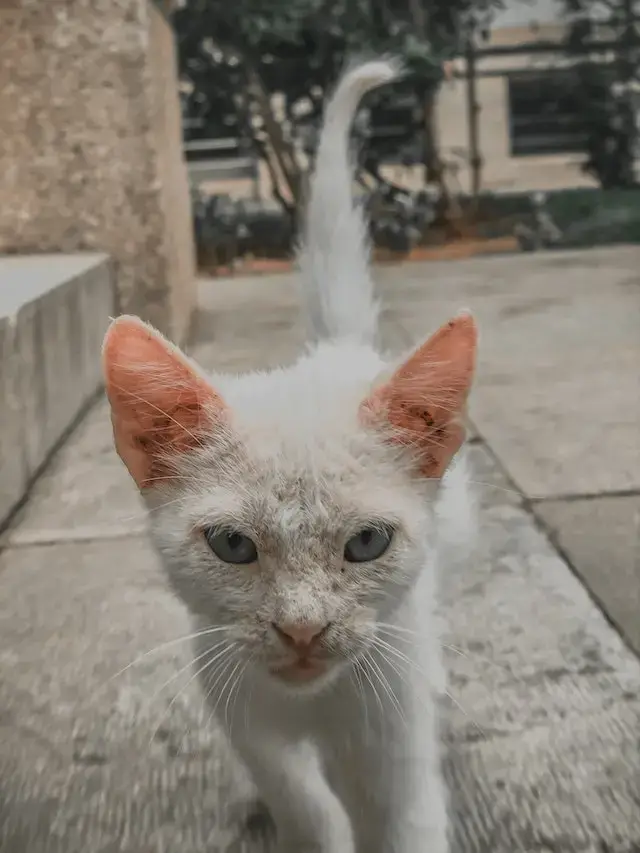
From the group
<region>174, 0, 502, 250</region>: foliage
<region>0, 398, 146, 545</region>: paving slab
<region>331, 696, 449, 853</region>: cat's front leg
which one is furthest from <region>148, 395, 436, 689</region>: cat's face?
<region>174, 0, 502, 250</region>: foliage

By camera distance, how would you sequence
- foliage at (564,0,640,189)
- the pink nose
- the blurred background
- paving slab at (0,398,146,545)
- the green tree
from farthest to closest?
foliage at (564,0,640,189) → the green tree → paving slab at (0,398,146,545) → the blurred background → the pink nose

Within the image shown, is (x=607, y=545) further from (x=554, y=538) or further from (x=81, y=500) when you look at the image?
(x=81, y=500)

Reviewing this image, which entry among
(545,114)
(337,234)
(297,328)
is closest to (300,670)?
(337,234)

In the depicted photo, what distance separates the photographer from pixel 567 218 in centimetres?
454

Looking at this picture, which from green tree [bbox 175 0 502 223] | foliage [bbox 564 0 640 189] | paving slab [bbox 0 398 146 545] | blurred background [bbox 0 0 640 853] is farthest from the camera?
foliage [bbox 564 0 640 189]

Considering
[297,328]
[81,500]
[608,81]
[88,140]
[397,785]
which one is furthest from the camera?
[608,81]

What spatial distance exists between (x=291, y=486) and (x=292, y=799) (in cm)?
29

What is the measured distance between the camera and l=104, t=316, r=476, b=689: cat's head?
0.64 meters

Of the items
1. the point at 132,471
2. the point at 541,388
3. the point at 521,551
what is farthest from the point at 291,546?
the point at 541,388

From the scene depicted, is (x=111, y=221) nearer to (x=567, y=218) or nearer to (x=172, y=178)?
(x=172, y=178)

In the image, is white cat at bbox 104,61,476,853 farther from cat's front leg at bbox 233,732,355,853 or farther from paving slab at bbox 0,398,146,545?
paving slab at bbox 0,398,146,545

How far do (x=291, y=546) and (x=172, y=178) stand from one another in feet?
6.91

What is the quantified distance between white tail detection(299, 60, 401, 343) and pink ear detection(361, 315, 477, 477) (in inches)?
15.3

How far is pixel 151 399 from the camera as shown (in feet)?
2.23
